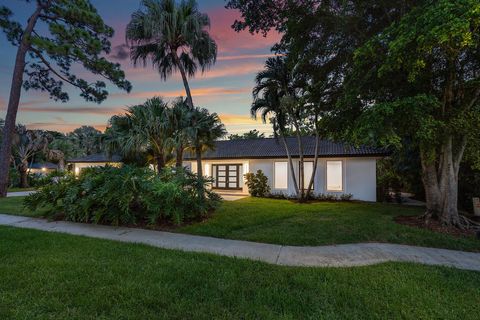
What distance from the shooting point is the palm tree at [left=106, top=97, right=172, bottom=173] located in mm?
8594

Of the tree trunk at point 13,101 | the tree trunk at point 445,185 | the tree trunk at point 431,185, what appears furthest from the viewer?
the tree trunk at point 13,101

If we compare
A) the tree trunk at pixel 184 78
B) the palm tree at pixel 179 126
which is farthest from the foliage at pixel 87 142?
the tree trunk at pixel 184 78

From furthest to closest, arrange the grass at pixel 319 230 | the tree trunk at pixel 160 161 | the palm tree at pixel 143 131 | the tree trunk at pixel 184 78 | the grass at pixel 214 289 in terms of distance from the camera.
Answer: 1. the tree trunk at pixel 184 78
2. the tree trunk at pixel 160 161
3. the palm tree at pixel 143 131
4. the grass at pixel 319 230
5. the grass at pixel 214 289

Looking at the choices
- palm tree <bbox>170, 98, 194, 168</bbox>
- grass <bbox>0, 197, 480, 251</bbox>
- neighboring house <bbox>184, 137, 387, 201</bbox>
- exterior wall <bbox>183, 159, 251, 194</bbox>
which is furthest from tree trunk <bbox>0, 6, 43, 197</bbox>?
palm tree <bbox>170, 98, 194, 168</bbox>

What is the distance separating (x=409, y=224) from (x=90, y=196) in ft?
30.3

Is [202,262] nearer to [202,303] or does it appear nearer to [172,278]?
[172,278]

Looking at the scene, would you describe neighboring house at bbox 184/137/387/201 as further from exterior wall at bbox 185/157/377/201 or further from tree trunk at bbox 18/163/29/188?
tree trunk at bbox 18/163/29/188

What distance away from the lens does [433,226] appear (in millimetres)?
6840

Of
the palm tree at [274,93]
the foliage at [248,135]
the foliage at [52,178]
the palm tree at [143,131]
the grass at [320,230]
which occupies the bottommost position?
the grass at [320,230]

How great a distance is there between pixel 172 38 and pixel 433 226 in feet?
38.2

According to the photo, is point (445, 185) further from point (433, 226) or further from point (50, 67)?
point (50, 67)

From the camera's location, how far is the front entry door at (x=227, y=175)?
1697cm

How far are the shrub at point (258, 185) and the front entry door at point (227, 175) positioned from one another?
1.95 meters

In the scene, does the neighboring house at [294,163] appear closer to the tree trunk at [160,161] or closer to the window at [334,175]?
the window at [334,175]
